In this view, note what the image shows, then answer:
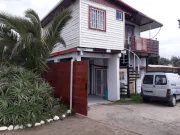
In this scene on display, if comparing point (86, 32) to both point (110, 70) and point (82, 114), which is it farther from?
point (82, 114)

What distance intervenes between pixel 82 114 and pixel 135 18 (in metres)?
10.3

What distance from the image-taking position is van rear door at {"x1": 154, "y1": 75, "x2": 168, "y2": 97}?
10805mm

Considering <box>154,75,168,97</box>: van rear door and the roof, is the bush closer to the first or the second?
<box>154,75,168,97</box>: van rear door

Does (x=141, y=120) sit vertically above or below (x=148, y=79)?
below

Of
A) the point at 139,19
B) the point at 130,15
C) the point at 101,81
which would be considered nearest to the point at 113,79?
the point at 101,81

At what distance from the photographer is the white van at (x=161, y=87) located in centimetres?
1078

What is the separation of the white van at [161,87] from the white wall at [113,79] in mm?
1677

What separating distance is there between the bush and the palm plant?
617mm

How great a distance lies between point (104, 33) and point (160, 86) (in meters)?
4.52

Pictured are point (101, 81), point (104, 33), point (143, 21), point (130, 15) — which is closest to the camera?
point (104, 33)

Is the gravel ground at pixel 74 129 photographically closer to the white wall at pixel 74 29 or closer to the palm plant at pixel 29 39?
the palm plant at pixel 29 39

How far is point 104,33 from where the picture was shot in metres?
11.8

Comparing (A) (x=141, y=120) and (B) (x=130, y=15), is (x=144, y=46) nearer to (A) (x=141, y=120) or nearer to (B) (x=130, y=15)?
(B) (x=130, y=15)

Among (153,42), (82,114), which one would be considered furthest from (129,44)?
(82,114)
